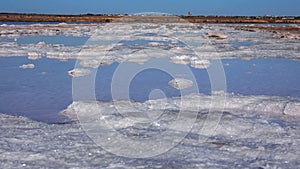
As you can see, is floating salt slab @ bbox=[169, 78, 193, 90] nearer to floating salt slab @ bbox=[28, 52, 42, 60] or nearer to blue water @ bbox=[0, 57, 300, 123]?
blue water @ bbox=[0, 57, 300, 123]

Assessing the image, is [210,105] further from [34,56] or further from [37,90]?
[34,56]

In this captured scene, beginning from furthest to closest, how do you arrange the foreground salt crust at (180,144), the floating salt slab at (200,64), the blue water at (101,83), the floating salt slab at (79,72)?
the floating salt slab at (200,64) < the floating salt slab at (79,72) < the blue water at (101,83) < the foreground salt crust at (180,144)

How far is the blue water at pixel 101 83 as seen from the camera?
730 centimetres

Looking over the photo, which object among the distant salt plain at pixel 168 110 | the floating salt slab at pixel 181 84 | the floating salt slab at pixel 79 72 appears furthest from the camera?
the floating salt slab at pixel 79 72

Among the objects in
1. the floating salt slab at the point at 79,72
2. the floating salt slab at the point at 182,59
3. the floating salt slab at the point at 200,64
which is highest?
the floating salt slab at the point at 182,59

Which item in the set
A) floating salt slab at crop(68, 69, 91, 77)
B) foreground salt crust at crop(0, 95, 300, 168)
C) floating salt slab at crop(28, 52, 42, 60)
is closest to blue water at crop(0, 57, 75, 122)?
floating salt slab at crop(68, 69, 91, 77)

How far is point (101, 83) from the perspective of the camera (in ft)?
31.7

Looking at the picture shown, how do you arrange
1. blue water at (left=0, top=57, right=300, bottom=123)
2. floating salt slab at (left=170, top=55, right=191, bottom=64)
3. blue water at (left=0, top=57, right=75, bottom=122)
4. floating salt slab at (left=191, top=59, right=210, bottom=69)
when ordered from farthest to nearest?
floating salt slab at (left=170, top=55, right=191, bottom=64) → floating salt slab at (left=191, top=59, right=210, bottom=69) → blue water at (left=0, top=57, right=300, bottom=123) → blue water at (left=0, top=57, right=75, bottom=122)

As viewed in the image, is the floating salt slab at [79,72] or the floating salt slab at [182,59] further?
the floating salt slab at [182,59]

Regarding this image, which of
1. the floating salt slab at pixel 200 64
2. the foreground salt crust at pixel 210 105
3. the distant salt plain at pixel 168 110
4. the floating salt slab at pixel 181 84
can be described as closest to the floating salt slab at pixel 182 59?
the distant salt plain at pixel 168 110

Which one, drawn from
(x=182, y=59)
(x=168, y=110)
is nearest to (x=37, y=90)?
(x=168, y=110)

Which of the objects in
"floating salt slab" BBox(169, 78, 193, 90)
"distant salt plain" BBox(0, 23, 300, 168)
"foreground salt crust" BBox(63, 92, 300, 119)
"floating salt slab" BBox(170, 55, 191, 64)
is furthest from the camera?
"floating salt slab" BBox(170, 55, 191, 64)

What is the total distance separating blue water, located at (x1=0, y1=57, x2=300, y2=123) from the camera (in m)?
7.30

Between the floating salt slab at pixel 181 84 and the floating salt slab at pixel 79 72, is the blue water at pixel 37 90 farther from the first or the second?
the floating salt slab at pixel 181 84
